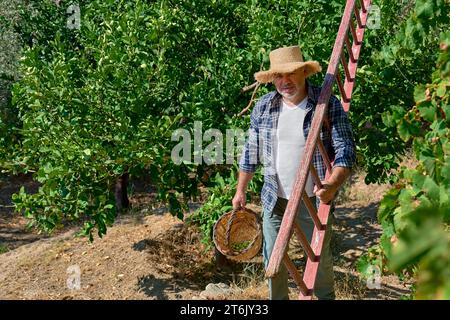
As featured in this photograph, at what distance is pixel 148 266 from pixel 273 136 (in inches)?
135

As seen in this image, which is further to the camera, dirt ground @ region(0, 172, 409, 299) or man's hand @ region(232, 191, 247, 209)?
dirt ground @ region(0, 172, 409, 299)

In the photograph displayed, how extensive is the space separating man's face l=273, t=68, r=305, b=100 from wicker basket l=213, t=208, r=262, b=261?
111 cm

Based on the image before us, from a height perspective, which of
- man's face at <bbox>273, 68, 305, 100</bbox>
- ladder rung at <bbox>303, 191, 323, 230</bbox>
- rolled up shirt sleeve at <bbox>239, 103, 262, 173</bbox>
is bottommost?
ladder rung at <bbox>303, 191, 323, 230</bbox>

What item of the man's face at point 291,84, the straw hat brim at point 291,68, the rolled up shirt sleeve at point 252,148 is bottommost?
→ the rolled up shirt sleeve at point 252,148

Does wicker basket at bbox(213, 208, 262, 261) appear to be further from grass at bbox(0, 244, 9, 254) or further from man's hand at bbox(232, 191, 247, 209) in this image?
grass at bbox(0, 244, 9, 254)

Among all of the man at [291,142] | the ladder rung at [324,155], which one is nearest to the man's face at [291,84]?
the man at [291,142]

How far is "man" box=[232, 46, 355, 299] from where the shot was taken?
10.8ft

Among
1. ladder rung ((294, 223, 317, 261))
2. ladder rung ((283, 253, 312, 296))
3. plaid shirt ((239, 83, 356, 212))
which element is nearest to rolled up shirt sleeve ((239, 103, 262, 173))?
plaid shirt ((239, 83, 356, 212))

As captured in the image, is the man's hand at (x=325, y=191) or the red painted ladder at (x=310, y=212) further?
the man's hand at (x=325, y=191)

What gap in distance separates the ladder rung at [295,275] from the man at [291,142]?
1.91 ft

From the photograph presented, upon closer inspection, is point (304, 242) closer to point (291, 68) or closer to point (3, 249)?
point (291, 68)

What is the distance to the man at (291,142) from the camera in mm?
3303

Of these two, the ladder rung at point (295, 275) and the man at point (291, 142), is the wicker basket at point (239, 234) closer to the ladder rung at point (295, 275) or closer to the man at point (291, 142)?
the man at point (291, 142)

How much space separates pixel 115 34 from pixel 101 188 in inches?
48.8
